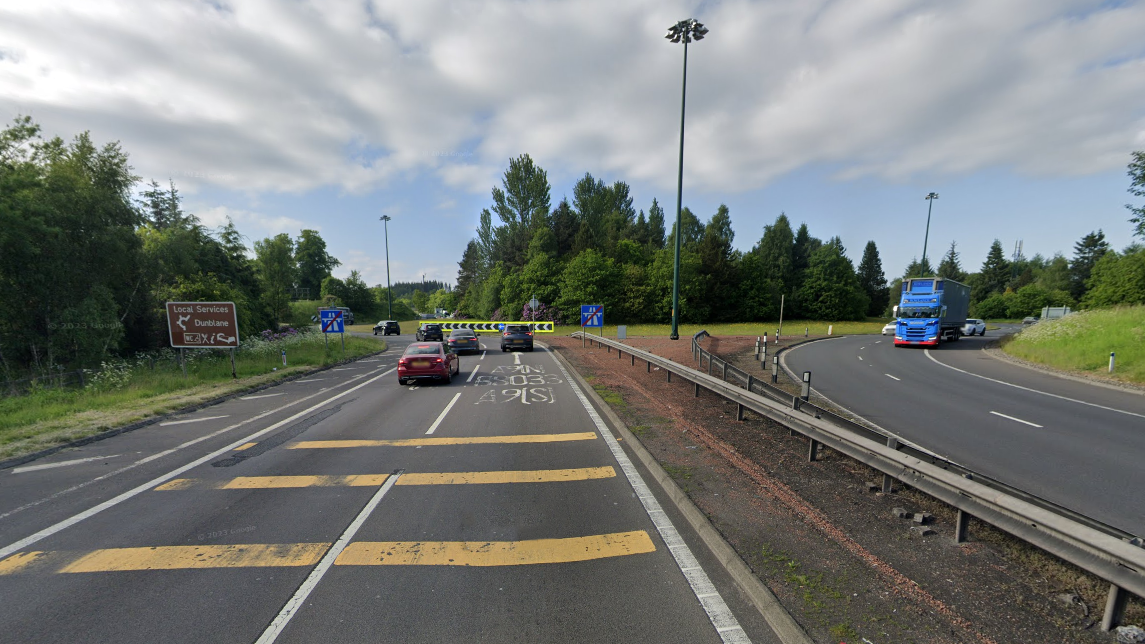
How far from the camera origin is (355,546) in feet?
13.8

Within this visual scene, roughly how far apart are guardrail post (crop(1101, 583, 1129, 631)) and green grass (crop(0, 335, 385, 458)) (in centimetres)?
1303

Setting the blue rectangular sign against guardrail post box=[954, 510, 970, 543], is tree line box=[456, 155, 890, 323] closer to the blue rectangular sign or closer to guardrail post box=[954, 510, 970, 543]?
the blue rectangular sign

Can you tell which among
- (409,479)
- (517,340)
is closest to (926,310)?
(517,340)

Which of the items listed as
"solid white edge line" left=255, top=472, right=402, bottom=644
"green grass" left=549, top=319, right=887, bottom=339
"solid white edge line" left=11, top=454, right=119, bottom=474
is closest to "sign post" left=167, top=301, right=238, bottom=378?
"solid white edge line" left=11, top=454, right=119, bottom=474

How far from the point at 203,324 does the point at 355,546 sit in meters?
14.5

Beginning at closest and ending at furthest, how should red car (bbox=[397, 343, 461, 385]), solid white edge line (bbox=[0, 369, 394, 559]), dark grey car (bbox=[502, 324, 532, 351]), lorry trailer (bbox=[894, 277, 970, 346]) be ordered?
solid white edge line (bbox=[0, 369, 394, 559]) < red car (bbox=[397, 343, 461, 385]) < dark grey car (bbox=[502, 324, 532, 351]) < lorry trailer (bbox=[894, 277, 970, 346])

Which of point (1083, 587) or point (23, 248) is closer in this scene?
point (1083, 587)

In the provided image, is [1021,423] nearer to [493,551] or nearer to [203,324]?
[493,551]

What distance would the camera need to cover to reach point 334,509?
197 inches

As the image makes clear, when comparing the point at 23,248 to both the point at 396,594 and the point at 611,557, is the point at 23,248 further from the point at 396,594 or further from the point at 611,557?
the point at 611,557

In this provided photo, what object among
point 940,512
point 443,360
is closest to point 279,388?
point 443,360

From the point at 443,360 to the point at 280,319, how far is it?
40.2m

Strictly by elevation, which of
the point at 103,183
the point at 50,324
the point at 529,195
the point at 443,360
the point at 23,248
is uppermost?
the point at 529,195

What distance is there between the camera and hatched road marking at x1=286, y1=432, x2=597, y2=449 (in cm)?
750
